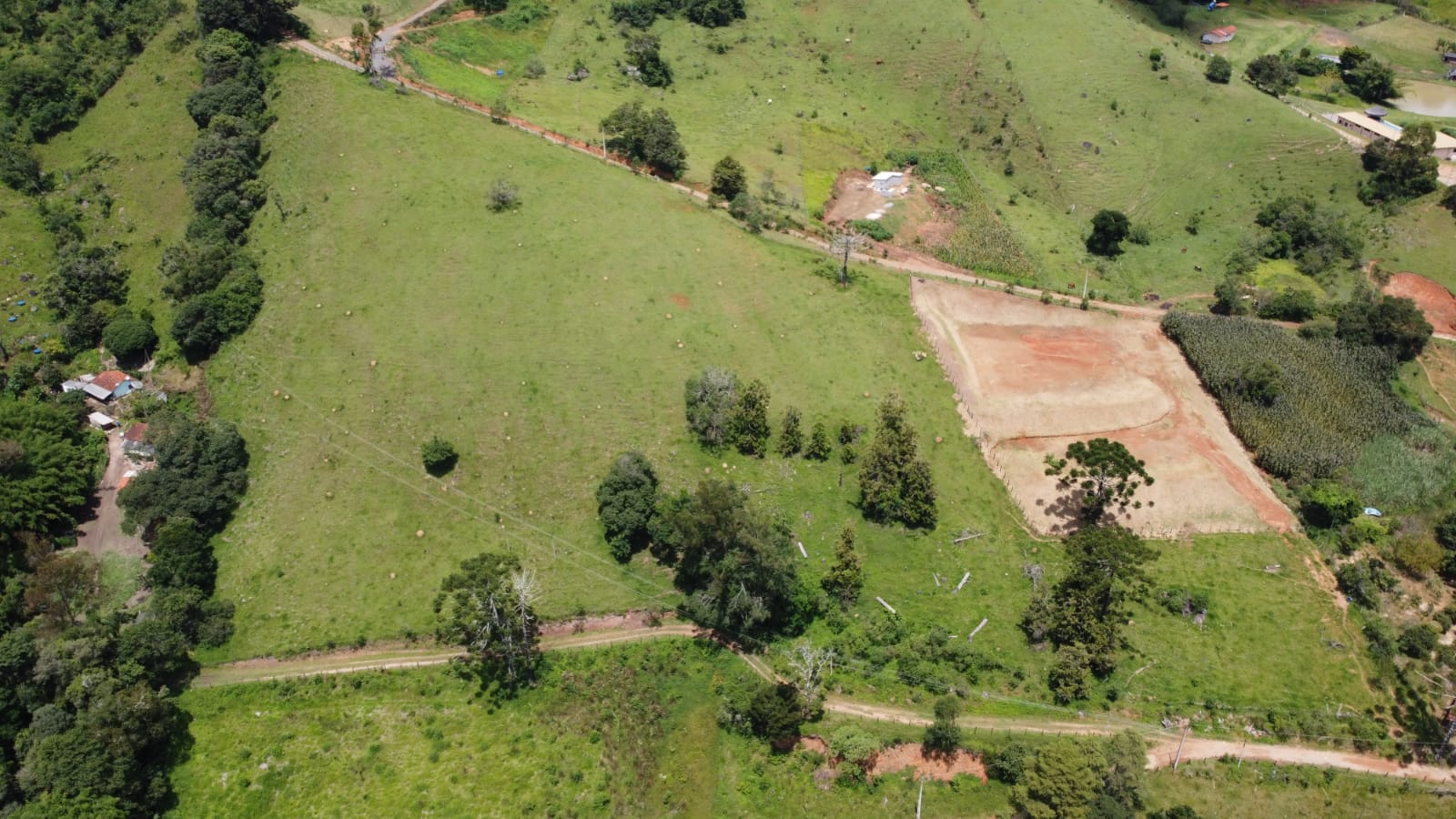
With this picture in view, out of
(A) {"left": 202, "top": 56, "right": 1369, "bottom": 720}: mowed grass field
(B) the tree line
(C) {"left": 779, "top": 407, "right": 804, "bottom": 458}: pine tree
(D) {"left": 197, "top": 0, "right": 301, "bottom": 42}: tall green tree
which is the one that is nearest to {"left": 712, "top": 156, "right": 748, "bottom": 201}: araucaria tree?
(A) {"left": 202, "top": 56, "right": 1369, "bottom": 720}: mowed grass field

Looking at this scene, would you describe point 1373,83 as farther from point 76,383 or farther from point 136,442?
point 76,383

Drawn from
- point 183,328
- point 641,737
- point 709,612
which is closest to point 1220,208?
point 709,612

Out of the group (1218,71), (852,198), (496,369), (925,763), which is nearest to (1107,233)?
(852,198)

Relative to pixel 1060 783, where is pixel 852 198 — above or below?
above

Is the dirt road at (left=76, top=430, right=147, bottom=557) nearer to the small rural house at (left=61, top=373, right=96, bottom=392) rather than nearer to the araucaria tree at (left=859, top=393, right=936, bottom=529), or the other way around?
the small rural house at (left=61, top=373, right=96, bottom=392)

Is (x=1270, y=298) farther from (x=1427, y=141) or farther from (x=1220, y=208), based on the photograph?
(x=1427, y=141)

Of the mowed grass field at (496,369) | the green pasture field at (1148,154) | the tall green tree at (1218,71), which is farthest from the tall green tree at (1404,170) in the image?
the mowed grass field at (496,369)

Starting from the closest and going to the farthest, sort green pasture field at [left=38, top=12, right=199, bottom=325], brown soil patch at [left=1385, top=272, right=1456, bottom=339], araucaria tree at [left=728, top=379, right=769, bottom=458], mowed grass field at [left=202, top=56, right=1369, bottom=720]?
mowed grass field at [left=202, top=56, right=1369, bottom=720] < araucaria tree at [left=728, top=379, right=769, bottom=458] < brown soil patch at [left=1385, top=272, right=1456, bottom=339] < green pasture field at [left=38, top=12, right=199, bottom=325]
